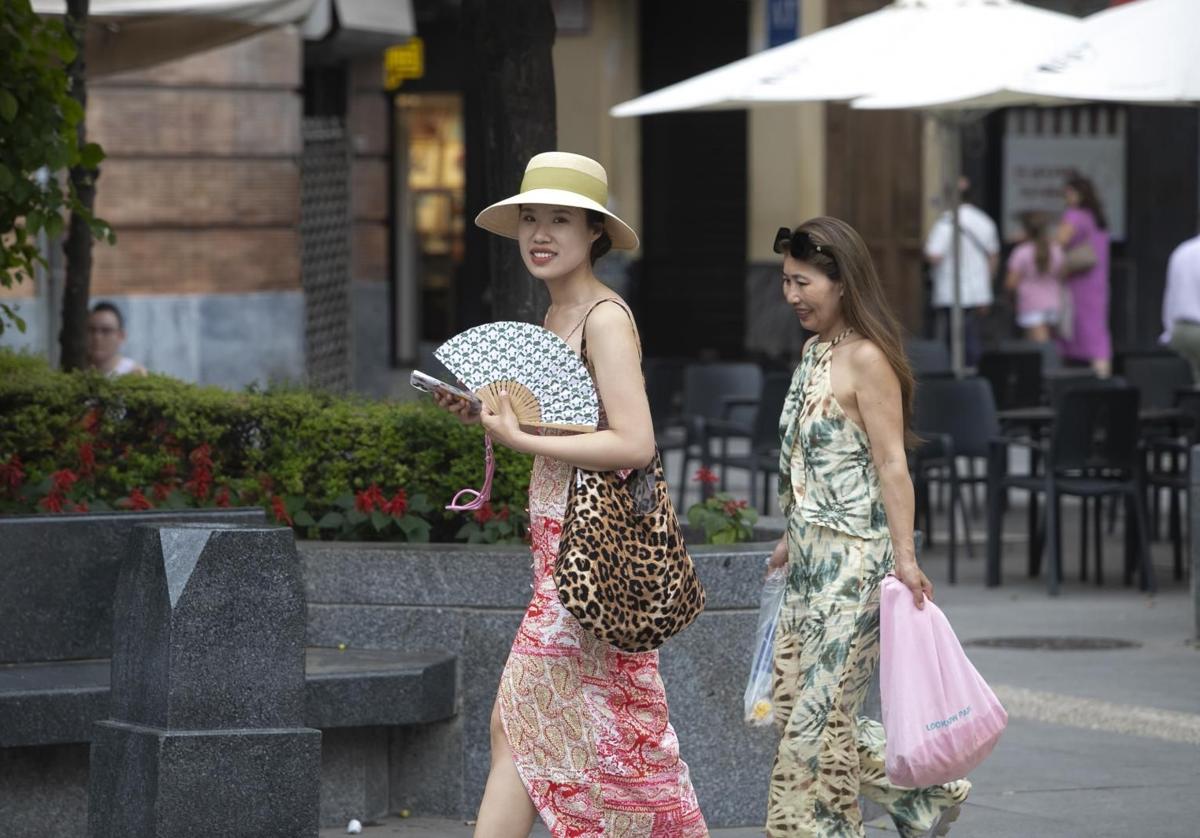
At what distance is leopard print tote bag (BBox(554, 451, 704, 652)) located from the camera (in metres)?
5.18

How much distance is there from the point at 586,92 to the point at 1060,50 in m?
11.5

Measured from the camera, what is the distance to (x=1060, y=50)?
13.3 meters

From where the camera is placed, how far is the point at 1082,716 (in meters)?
8.81

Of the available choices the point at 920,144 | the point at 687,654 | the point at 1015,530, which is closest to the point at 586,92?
the point at 920,144

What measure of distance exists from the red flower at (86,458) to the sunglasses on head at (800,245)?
274 centimetres

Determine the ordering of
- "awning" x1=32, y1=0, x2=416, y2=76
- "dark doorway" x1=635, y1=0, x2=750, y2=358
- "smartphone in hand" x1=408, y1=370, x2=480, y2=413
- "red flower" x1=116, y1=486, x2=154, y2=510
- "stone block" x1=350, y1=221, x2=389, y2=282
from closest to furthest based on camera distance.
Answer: "smartphone in hand" x1=408, y1=370, x2=480, y2=413 < "red flower" x1=116, y1=486, x2=154, y2=510 < "awning" x1=32, y1=0, x2=416, y2=76 < "stone block" x1=350, y1=221, x2=389, y2=282 < "dark doorway" x1=635, y1=0, x2=750, y2=358

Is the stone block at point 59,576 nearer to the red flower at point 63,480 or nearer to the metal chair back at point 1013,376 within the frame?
the red flower at point 63,480

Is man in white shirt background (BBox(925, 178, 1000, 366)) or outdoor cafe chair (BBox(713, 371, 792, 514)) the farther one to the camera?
man in white shirt background (BBox(925, 178, 1000, 366))

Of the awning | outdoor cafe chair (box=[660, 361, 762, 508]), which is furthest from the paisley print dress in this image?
outdoor cafe chair (box=[660, 361, 762, 508])

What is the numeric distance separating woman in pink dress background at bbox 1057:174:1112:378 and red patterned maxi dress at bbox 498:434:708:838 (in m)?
16.3

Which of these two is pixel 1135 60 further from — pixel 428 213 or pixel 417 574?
pixel 428 213

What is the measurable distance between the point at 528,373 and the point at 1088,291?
55.3 ft

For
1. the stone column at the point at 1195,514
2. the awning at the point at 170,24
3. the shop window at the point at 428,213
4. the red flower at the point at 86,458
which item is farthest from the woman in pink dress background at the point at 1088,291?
the red flower at the point at 86,458

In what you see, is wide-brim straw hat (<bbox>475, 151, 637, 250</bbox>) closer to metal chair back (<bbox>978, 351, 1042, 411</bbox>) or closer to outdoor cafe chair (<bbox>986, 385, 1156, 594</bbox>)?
outdoor cafe chair (<bbox>986, 385, 1156, 594</bbox>)
